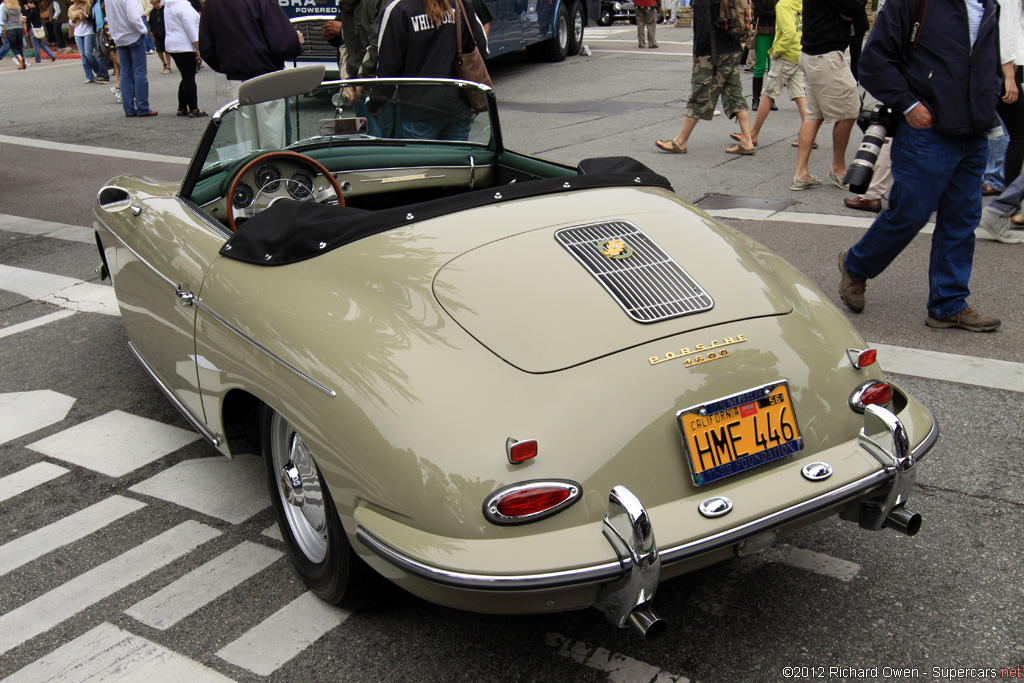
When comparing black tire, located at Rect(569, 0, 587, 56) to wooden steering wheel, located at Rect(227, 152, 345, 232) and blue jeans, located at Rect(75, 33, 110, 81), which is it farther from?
wooden steering wheel, located at Rect(227, 152, 345, 232)

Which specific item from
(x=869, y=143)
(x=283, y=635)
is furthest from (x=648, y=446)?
(x=869, y=143)

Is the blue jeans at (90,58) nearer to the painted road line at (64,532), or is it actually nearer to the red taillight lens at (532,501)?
the painted road line at (64,532)

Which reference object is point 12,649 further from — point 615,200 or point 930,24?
point 930,24

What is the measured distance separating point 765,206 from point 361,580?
586cm

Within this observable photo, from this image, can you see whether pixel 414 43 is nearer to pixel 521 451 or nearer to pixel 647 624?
pixel 521 451

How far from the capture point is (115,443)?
14.1 ft

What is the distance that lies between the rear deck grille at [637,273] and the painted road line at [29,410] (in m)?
2.93

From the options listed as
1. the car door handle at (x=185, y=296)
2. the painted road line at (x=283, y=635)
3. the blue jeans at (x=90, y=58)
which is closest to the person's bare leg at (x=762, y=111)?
the car door handle at (x=185, y=296)

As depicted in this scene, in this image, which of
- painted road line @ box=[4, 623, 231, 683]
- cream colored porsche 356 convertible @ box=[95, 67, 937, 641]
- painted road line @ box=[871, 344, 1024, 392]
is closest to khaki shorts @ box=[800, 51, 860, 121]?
painted road line @ box=[871, 344, 1024, 392]

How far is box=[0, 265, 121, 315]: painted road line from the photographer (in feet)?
20.3

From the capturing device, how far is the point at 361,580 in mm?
2877

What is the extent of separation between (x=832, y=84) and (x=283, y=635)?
647cm

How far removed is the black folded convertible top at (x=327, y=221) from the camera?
316 centimetres

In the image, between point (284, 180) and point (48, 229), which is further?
point (48, 229)
